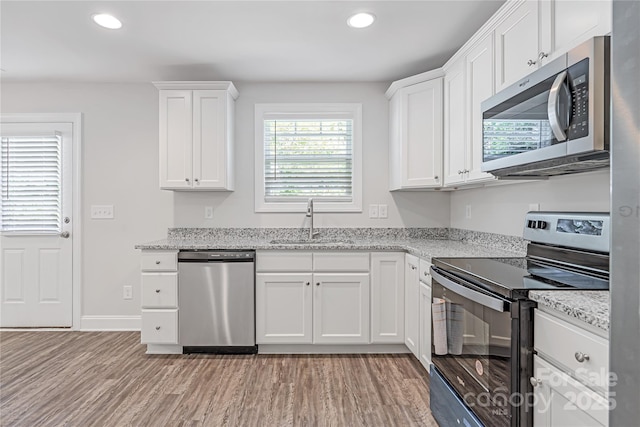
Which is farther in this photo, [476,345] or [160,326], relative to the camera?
[160,326]

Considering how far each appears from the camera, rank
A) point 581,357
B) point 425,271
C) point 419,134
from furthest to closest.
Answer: point 419,134 → point 425,271 → point 581,357

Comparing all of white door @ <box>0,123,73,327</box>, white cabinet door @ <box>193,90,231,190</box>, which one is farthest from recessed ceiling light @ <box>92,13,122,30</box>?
white door @ <box>0,123,73,327</box>

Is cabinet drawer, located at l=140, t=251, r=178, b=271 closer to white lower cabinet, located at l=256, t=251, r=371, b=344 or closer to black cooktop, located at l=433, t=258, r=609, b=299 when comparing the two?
white lower cabinet, located at l=256, t=251, r=371, b=344

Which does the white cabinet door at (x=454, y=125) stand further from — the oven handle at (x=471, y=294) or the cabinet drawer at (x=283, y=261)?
the cabinet drawer at (x=283, y=261)

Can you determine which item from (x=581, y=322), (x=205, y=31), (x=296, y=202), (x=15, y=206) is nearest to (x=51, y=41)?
(x=205, y=31)

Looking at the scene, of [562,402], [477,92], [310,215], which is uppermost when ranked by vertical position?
[477,92]

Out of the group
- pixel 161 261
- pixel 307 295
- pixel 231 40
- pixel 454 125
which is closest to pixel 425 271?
pixel 307 295

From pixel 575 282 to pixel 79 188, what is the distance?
3.90 meters

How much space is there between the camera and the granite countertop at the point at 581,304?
0.97 meters

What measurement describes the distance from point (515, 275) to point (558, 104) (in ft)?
2.26

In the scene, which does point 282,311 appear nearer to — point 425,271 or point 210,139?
point 425,271

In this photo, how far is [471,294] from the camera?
1.53 meters

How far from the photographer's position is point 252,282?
113 inches

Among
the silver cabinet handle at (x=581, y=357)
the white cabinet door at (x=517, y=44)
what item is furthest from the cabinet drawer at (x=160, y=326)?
the white cabinet door at (x=517, y=44)
